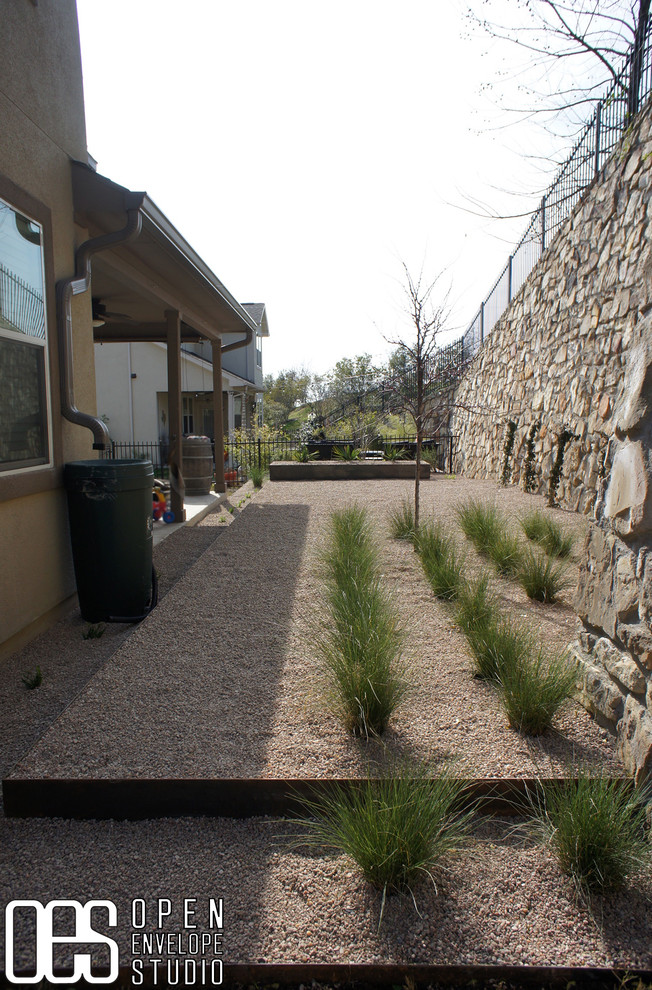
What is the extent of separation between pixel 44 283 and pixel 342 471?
8.57 metres

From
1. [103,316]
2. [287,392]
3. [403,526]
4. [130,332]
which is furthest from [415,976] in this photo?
[287,392]

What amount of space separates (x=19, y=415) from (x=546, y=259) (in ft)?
29.9

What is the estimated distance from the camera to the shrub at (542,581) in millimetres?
4492

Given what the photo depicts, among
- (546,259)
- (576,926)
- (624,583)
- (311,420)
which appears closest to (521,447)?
(546,259)

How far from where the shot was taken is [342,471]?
12508mm

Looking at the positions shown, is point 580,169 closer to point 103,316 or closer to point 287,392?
point 103,316

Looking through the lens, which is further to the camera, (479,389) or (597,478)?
(479,389)

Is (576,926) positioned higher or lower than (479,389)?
lower

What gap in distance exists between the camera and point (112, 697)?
9.91 ft

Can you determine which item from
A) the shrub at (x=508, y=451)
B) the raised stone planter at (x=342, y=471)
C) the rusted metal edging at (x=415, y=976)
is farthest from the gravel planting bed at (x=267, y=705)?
the raised stone planter at (x=342, y=471)

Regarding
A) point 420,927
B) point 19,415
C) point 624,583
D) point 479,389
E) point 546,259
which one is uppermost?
point 546,259

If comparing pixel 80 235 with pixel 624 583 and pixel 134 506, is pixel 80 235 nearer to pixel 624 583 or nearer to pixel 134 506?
pixel 134 506

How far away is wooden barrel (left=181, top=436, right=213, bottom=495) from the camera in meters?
9.66

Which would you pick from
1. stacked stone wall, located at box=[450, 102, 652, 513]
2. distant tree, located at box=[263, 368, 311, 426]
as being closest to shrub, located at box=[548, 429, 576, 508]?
stacked stone wall, located at box=[450, 102, 652, 513]
